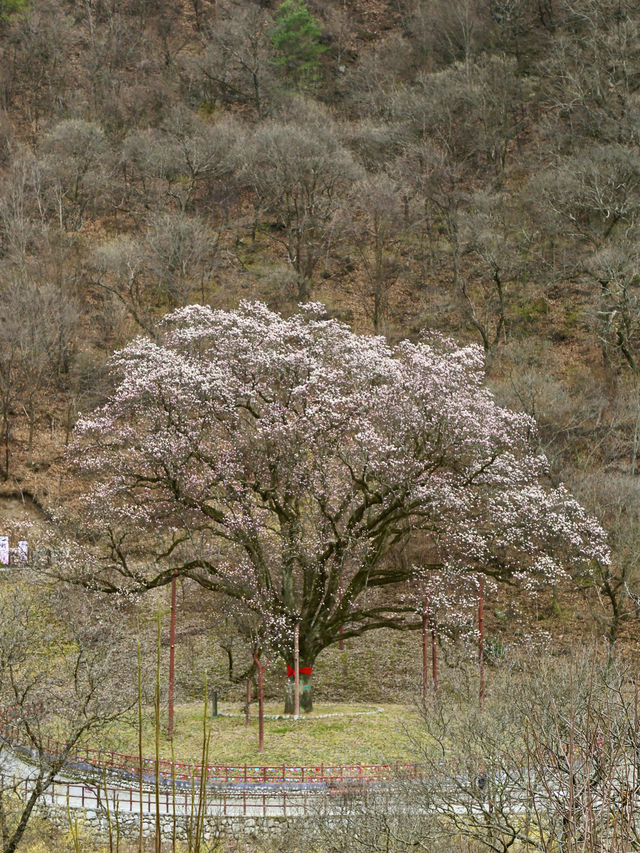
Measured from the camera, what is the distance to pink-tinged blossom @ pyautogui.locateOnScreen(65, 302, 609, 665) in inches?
1078

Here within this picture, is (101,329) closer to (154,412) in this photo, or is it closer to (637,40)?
(154,412)

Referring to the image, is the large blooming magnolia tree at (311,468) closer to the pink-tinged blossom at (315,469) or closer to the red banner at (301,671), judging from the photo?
the pink-tinged blossom at (315,469)

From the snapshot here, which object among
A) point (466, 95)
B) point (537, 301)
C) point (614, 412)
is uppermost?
point (466, 95)

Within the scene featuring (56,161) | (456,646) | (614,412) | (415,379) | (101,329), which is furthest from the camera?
(56,161)

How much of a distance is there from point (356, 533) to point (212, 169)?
3560cm

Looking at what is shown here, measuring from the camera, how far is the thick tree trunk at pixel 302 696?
2817 cm

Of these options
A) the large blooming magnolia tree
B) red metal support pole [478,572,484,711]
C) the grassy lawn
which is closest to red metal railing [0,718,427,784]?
the grassy lawn

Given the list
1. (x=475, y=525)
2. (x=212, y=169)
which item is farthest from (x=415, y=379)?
(x=212, y=169)

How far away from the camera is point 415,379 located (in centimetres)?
2817

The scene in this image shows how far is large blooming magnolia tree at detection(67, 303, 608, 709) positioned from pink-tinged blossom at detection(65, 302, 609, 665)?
60 millimetres

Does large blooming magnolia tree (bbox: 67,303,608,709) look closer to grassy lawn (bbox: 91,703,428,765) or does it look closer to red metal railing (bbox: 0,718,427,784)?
grassy lawn (bbox: 91,703,428,765)

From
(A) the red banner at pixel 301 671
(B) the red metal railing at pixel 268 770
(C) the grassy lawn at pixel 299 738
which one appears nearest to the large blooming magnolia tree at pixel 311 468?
(A) the red banner at pixel 301 671

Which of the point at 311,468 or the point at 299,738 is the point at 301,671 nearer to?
the point at 299,738

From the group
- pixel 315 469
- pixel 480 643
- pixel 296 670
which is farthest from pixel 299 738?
pixel 315 469
